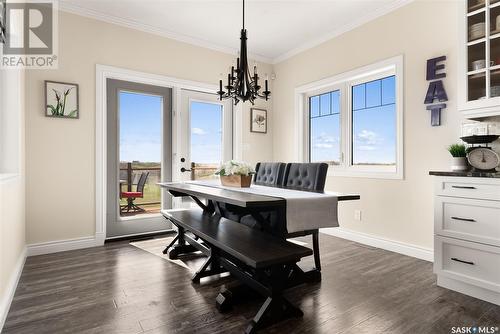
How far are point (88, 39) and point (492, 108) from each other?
4158mm

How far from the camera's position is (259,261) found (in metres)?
1.62

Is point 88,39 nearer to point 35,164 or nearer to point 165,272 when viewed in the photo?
point 35,164

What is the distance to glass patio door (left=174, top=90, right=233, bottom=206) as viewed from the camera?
4195mm

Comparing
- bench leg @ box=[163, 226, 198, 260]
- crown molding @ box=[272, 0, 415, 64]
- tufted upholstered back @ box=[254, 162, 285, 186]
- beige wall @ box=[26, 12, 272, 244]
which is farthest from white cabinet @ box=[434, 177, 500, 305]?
beige wall @ box=[26, 12, 272, 244]

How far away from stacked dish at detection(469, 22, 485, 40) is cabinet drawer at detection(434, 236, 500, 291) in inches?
66.3

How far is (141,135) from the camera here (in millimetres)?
3906

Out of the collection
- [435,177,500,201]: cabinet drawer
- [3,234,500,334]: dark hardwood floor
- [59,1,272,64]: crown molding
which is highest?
[59,1,272,64]: crown molding

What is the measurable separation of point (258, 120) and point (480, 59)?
10.2 ft

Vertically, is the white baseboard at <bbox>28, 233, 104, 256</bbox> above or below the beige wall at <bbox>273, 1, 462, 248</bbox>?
below

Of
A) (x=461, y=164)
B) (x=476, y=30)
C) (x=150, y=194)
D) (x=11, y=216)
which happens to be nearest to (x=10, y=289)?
(x=11, y=216)

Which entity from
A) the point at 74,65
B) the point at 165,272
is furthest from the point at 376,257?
the point at 74,65

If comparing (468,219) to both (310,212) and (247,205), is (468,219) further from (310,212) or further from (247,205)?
(247,205)

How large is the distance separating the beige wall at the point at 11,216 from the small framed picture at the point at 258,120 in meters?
3.04

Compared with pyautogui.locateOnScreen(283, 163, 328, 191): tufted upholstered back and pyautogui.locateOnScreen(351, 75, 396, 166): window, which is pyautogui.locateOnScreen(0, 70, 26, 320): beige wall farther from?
pyautogui.locateOnScreen(351, 75, 396, 166): window
